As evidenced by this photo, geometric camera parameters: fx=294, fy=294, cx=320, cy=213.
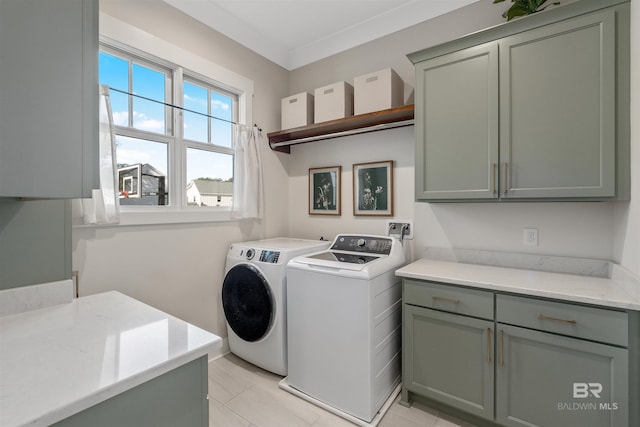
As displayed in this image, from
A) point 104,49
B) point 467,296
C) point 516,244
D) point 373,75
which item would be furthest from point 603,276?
point 104,49

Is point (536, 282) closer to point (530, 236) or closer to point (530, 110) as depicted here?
point (530, 236)

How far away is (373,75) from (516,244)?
1649mm

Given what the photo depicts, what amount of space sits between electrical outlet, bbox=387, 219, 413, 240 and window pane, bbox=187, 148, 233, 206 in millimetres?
1482

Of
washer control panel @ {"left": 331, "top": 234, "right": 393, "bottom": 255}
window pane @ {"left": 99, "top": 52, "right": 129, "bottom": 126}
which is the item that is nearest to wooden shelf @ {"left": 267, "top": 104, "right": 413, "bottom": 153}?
washer control panel @ {"left": 331, "top": 234, "right": 393, "bottom": 255}

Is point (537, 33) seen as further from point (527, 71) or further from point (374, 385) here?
point (374, 385)

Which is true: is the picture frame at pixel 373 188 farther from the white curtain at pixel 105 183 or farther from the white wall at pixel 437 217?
the white curtain at pixel 105 183

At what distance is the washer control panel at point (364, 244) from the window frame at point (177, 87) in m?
1.02

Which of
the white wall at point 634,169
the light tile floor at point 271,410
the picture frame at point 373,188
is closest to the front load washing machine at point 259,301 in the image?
the light tile floor at point 271,410

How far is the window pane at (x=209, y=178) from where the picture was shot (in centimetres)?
245

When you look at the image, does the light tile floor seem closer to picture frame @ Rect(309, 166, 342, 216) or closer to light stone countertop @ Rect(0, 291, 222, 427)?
light stone countertop @ Rect(0, 291, 222, 427)

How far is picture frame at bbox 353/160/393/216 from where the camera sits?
2.59 metres

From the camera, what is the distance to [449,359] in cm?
177

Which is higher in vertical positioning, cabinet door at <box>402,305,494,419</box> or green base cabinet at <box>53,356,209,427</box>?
green base cabinet at <box>53,356,209,427</box>

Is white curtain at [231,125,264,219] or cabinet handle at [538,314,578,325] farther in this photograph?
white curtain at [231,125,264,219]
